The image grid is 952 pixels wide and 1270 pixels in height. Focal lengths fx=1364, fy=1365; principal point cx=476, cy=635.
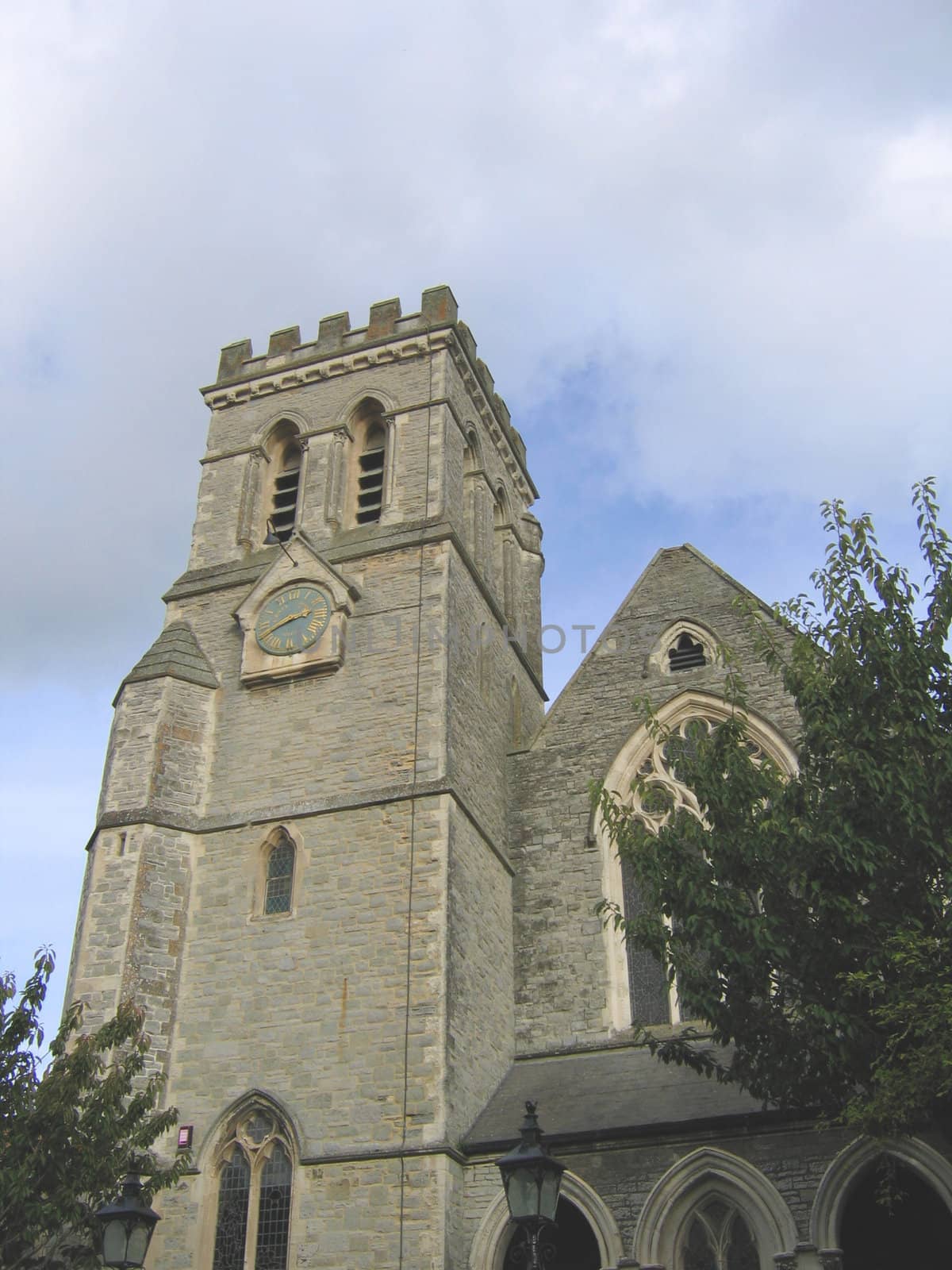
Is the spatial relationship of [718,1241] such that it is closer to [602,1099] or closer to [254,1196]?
[602,1099]

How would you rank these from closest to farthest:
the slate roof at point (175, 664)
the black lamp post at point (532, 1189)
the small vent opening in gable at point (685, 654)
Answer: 1. the black lamp post at point (532, 1189)
2. the slate roof at point (175, 664)
3. the small vent opening in gable at point (685, 654)

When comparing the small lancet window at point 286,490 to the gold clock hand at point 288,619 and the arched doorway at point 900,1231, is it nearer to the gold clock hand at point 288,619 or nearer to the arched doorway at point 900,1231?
the gold clock hand at point 288,619

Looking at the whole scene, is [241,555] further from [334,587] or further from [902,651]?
[902,651]

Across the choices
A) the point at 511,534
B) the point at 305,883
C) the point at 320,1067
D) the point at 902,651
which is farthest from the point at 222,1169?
the point at 511,534

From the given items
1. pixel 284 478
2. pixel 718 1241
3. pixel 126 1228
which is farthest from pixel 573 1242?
pixel 284 478

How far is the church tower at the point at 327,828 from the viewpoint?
549 inches

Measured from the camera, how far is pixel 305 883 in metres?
15.9

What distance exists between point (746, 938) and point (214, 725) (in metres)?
9.05

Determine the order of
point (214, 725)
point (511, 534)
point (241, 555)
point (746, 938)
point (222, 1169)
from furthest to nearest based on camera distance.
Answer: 1. point (511, 534)
2. point (241, 555)
3. point (214, 725)
4. point (222, 1169)
5. point (746, 938)

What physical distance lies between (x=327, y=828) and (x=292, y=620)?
339 centimetres

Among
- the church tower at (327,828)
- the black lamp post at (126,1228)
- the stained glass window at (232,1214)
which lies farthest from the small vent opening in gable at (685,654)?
the black lamp post at (126,1228)

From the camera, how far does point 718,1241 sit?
13.1 m

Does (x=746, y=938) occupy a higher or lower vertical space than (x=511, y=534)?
lower

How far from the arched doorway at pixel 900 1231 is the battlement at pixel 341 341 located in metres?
13.9
